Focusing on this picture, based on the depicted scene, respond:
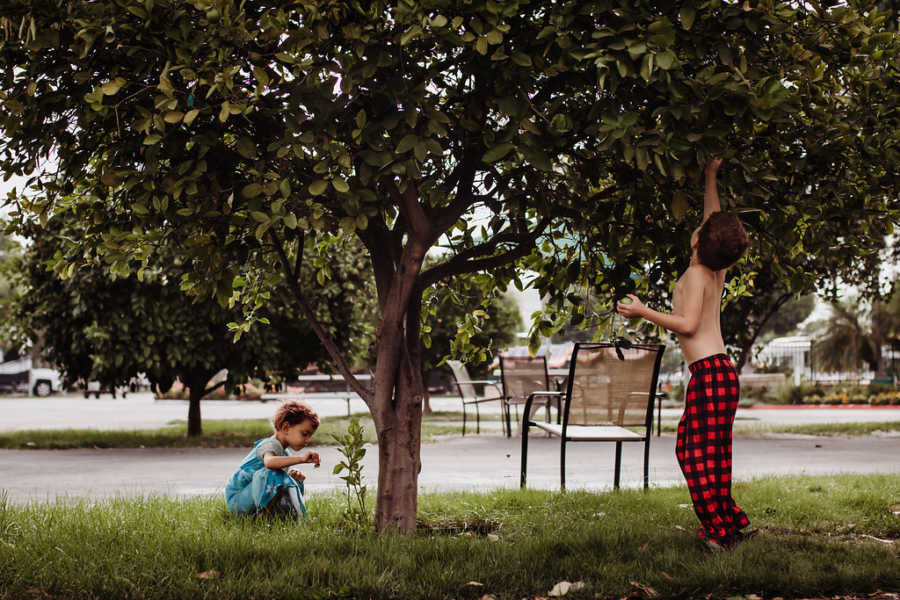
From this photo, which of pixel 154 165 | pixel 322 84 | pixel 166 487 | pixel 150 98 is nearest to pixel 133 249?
pixel 154 165

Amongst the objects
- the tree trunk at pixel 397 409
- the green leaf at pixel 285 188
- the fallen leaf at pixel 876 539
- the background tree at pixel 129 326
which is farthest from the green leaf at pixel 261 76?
the background tree at pixel 129 326

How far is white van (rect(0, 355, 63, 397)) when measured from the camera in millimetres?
39406

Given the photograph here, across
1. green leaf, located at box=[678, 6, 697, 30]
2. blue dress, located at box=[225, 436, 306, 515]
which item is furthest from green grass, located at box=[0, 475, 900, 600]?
green leaf, located at box=[678, 6, 697, 30]

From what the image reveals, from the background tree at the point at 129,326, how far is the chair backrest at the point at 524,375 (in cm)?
279

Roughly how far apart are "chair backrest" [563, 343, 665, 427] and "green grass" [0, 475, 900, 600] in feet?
3.46

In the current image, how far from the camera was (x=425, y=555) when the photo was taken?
398 cm

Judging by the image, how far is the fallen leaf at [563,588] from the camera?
3562mm

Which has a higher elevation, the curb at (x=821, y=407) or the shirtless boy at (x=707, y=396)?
the shirtless boy at (x=707, y=396)

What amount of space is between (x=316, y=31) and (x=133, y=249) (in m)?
1.20

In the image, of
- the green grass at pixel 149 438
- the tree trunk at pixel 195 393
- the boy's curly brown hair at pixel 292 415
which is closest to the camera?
the boy's curly brown hair at pixel 292 415

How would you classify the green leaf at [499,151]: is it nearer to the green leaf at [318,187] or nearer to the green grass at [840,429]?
the green leaf at [318,187]

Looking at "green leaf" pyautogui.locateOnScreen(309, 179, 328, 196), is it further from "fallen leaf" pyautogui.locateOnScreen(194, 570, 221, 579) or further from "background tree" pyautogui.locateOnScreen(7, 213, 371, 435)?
"background tree" pyautogui.locateOnScreen(7, 213, 371, 435)

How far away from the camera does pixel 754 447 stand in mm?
11180

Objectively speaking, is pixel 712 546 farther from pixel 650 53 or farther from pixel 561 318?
pixel 650 53
